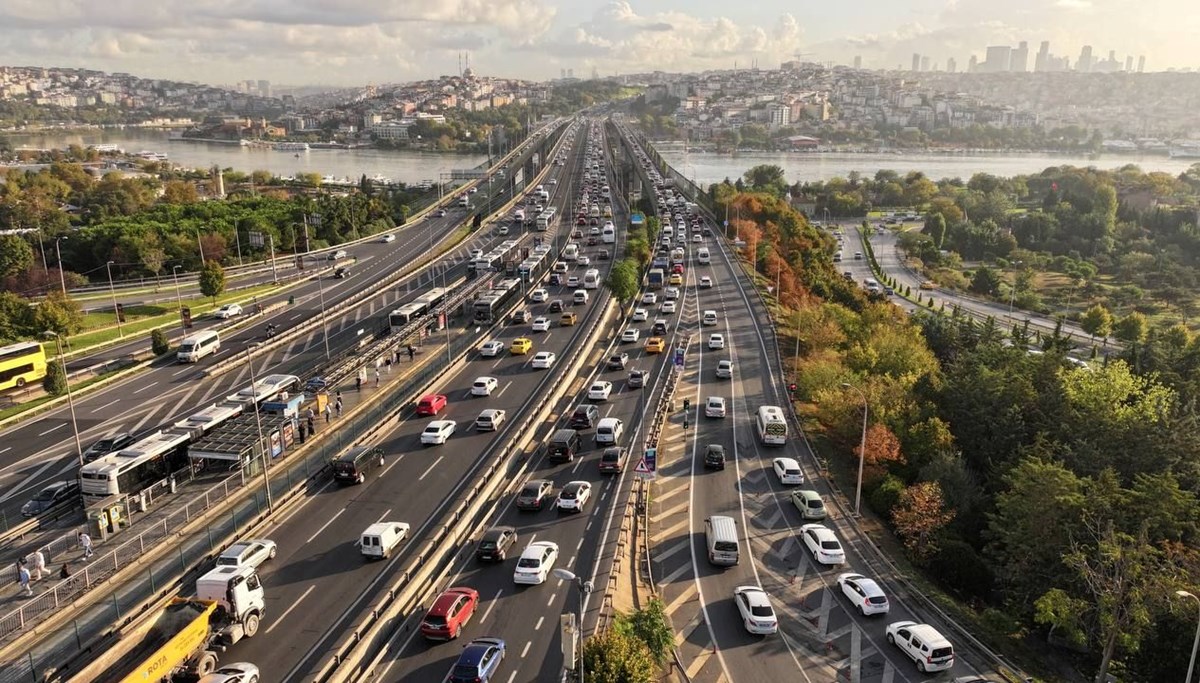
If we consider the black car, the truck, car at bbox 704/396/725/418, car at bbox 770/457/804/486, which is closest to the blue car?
the truck

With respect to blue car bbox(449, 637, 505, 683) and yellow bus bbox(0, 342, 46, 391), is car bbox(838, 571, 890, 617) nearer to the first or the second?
blue car bbox(449, 637, 505, 683)

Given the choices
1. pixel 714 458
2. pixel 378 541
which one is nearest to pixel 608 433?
pixel 714 458

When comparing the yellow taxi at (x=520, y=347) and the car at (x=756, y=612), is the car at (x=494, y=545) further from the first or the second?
the yellow taxi at (x=520, y=347)

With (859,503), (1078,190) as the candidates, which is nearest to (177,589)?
(859,503)

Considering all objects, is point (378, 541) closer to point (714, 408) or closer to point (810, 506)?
point (810, 506)

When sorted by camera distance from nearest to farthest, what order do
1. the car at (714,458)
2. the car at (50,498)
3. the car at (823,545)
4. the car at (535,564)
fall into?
the car at (535,564), the car at (50,498), the car at (823,545), the car at (714,458)

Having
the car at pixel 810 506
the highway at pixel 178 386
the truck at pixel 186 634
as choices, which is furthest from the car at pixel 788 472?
the highway at pixel 178 386

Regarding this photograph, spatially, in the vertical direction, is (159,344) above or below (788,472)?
above
